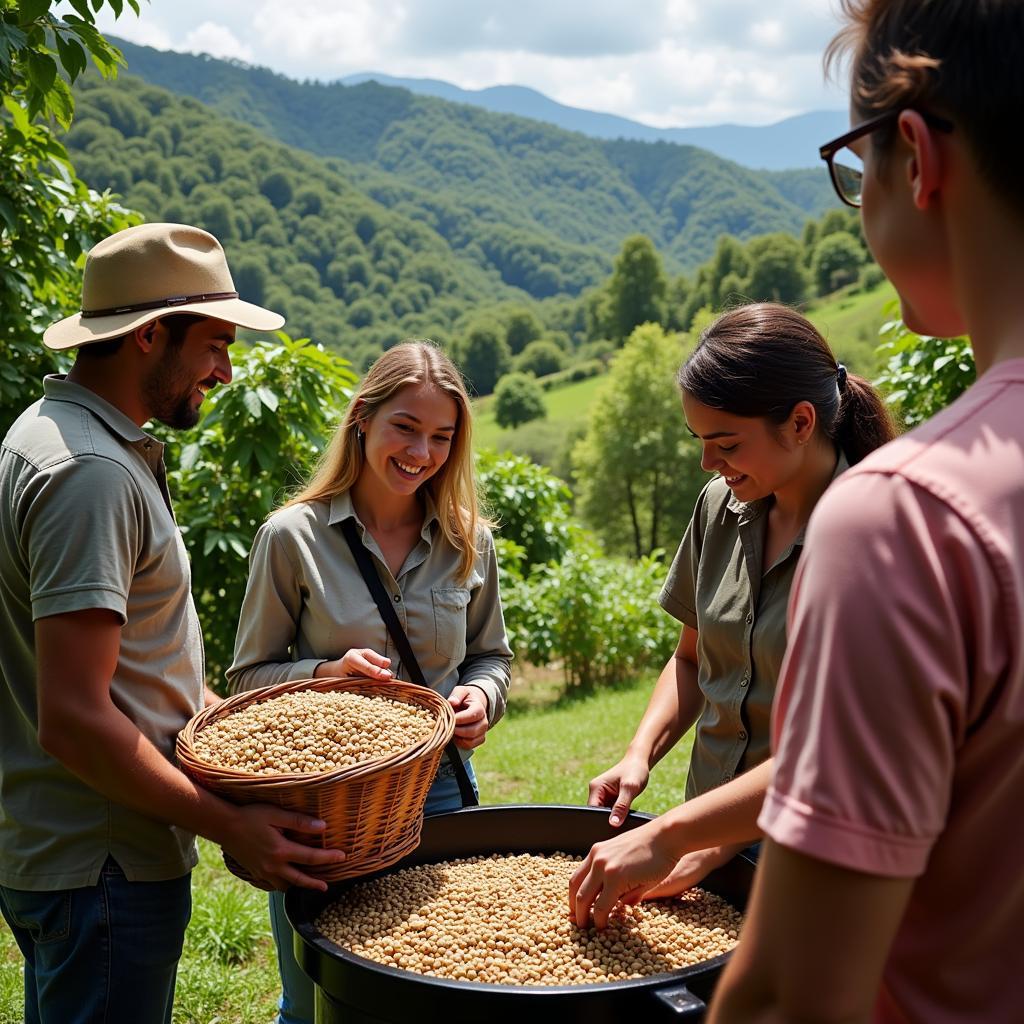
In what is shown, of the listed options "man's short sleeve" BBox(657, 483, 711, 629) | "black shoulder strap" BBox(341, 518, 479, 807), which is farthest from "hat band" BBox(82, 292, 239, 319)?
"man's short sleeve" BBox(657, 483, 711, 629)

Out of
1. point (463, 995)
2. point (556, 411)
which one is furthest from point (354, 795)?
point (556, 411)

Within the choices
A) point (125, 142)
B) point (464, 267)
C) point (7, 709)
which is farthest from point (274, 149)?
point (7, 709)

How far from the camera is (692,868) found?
2275 millimetres

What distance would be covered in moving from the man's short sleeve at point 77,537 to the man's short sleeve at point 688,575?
141 cm

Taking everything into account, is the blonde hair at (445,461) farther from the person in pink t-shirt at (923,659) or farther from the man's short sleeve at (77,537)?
the person in pink t-shirt at (923,659)

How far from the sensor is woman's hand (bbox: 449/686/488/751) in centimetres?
274

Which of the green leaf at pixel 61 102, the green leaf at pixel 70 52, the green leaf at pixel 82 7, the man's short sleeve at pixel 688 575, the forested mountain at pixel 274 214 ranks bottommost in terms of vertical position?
the man's short sleeve at pixel 688 575

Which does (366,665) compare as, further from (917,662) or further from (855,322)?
(855,322)

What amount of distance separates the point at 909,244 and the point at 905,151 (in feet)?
0.29

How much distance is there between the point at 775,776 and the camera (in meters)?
0.95

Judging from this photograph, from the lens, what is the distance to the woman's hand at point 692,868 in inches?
89.5

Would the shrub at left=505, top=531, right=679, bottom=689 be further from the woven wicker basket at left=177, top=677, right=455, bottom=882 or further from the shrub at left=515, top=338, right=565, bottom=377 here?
the shrub at left=515, top=338, right=565, bottom=377

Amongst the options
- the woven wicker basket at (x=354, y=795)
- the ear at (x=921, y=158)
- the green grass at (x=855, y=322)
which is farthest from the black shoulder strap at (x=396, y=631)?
the green grass at (x=855, y=322)

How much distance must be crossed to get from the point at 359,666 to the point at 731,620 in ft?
3.02
